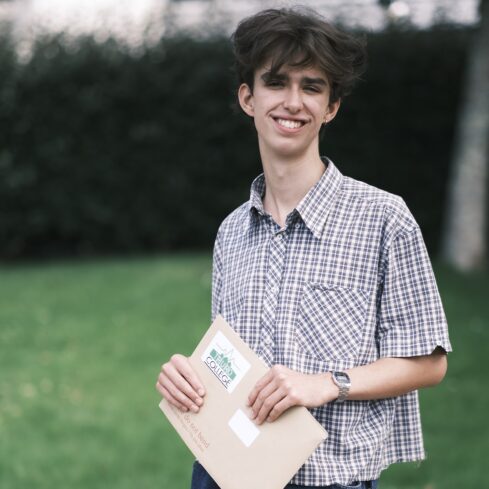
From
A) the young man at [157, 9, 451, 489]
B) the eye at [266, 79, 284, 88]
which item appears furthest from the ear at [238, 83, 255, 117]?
the eye at [266, 79, 284, 88]

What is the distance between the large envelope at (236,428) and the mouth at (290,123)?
18.4 inches

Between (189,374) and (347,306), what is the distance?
0.40 metres

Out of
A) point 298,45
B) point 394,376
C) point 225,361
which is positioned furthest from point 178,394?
point 298,45

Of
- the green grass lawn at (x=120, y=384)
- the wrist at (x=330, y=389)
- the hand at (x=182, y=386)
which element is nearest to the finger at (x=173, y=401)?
the hand at (x=182, y=386)

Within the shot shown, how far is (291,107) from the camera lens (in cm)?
189

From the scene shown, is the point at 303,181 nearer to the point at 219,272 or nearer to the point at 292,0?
the point at 219,272

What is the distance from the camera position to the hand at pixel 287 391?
5.61 ft

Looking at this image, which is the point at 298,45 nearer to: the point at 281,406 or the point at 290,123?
the point at 290,123

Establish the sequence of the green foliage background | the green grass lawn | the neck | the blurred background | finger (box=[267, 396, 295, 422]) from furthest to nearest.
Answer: the green foliage background, the blurred background, the green grass lawn, the neck, finger (box=[267, 396, 295, 422])

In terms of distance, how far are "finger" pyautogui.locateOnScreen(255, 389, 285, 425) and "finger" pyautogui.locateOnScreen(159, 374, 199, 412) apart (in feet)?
0.66

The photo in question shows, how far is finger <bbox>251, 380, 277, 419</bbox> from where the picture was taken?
5.66 feet

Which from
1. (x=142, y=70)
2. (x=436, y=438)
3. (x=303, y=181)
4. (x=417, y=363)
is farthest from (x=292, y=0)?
(x=142, y=70)

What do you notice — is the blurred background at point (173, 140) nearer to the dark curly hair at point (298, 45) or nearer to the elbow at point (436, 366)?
the dark curly hair at point (298, 45)

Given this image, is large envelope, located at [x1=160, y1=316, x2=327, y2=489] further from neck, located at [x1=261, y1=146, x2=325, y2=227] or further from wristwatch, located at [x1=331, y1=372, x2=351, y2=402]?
neck, located at [x1=261, y1=146, x2=325, y2=227]
